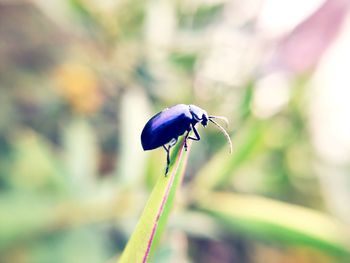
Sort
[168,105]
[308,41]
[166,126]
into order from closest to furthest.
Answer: [166,126] → [168,105] → [308,41]

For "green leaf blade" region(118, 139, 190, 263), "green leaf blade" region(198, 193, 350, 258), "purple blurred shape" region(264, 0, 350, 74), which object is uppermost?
"purple blurred shape" region(264, 0, 350, 74)

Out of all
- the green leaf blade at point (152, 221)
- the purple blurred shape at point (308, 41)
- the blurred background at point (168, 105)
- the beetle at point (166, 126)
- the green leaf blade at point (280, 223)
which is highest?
the purple blurred shape at point (308, 41)

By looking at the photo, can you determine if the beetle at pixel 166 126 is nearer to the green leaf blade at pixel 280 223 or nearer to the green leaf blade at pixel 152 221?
the green leaf blade at pixel 152 221

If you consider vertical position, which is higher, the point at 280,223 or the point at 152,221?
the point at 280,223

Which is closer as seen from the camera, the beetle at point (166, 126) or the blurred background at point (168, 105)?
the beetle at point (166, 126)

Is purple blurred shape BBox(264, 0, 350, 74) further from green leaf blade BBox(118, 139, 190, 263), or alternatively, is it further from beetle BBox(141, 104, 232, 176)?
green leaf blade BBox(118, 139, 190, 263)

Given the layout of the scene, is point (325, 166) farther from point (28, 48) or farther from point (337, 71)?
point (28, 48)

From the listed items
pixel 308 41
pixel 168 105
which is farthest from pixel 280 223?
pixel 308 41

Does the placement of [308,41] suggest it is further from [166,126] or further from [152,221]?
[152,221]

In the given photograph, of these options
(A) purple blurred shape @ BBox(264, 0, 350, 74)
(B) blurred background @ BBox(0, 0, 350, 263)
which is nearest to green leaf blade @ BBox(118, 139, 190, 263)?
(B) blurred background @ BBox(0, 0, 350, 263)

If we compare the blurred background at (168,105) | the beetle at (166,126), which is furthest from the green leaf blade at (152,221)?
the blurred background at (168,105)
